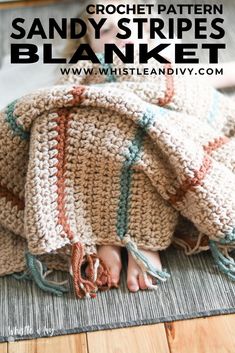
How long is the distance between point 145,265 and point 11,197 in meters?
0.31

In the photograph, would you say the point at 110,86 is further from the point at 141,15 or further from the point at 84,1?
the point at 84,1

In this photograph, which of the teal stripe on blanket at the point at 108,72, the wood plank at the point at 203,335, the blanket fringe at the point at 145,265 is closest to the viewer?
the wood plank at the point at 203,335

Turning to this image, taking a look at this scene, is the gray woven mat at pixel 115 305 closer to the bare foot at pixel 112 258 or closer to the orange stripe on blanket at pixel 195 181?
the bare foot at pixel 112 258

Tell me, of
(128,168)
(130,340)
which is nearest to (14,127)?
(128,168)

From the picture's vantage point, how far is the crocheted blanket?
1257mm

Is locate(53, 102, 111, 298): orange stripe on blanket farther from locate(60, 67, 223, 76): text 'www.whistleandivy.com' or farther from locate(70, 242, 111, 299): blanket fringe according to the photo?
locate(60, 67, 223, 76): text 'www.whistleandivy.com'

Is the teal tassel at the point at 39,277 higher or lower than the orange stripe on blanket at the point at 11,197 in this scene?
lower

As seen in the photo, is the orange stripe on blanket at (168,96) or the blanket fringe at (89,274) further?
the orange stripe on blanket at (168,96)

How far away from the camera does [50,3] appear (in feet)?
7.00

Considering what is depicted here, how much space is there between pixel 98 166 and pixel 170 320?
13.1 inches

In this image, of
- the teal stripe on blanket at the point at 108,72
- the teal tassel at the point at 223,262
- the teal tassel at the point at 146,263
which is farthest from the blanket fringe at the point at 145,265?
the teal stripe on blanket at the point at 108,72

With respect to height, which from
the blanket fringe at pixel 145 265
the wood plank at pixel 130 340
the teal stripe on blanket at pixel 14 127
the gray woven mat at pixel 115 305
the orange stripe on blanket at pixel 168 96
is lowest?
the wood plank at pixel 130 340

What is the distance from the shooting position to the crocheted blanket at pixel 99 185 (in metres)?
1.26

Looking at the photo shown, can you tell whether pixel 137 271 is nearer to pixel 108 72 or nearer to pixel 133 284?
pixel 133 284
